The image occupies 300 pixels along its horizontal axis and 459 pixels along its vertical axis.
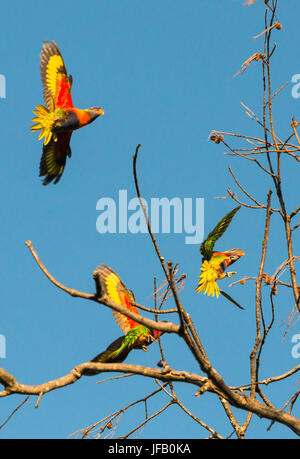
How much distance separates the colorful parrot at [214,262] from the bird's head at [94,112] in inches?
83.1

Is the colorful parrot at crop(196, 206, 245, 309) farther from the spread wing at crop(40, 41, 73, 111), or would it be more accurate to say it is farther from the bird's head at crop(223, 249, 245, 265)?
the spread wing at crop(40, 41, 73, 111)

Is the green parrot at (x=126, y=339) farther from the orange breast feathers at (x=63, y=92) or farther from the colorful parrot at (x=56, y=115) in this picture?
the orange breast feathers at (x=63, y=92)

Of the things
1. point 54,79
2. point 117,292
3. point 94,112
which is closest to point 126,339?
point 117,292

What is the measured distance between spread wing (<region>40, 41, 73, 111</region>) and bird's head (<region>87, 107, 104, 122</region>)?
13.6 inches

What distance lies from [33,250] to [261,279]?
59.6 inches

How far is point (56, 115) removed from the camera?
6.34m

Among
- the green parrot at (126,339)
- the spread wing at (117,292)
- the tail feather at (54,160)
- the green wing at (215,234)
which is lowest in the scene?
the green parrot at (126,339)

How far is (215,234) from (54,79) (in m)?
3.26

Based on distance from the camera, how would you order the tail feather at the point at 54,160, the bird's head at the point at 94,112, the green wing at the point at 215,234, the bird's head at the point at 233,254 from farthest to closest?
the tail feather at the point at 54,160 → the bird's head at the point at 94,112 → the bird's head at the point at 233,254 → the green wing at the point at 215,234

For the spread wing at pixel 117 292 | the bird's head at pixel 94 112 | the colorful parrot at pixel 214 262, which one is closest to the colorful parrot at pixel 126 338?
the spread wing at pixel 117 292

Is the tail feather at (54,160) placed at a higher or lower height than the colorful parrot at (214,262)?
higher

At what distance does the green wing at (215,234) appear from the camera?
458 cm
